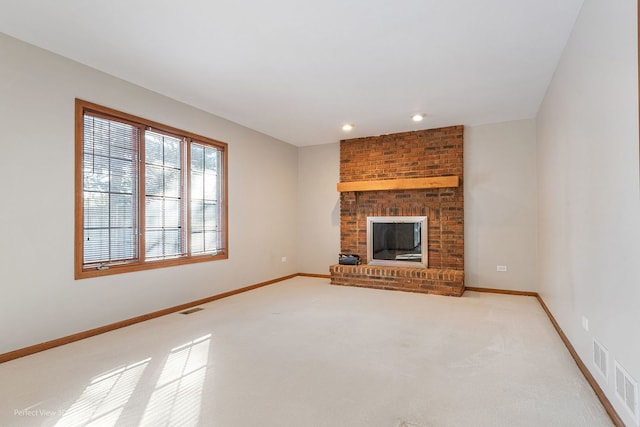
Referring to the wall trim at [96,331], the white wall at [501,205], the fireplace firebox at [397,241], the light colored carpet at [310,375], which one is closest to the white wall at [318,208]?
the fireplace firebox at [397,241]

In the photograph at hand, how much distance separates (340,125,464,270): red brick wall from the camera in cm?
572

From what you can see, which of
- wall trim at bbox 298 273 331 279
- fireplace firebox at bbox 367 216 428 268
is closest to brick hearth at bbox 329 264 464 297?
fireplace firebox at bbox 367 216 428 268

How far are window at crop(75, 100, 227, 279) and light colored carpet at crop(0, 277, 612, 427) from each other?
34.3 inches

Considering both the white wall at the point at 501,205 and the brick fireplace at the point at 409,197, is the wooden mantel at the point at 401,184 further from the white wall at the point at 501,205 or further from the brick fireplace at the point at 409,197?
the white wall at the point at 501,205

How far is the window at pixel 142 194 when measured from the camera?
355 centimetres

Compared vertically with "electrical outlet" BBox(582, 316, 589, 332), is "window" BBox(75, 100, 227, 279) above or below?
above

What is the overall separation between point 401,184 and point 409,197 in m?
0.35

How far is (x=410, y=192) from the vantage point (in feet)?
19.9

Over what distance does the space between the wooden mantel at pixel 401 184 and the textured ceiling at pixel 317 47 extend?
1.21 metres

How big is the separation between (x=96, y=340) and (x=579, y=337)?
4279 millimetres

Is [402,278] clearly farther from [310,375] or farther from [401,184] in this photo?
[310,375]

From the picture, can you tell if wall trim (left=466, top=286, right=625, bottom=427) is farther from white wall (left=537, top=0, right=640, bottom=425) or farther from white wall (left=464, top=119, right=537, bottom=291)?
white wall (left=464, top=119, right=537, bottom=291)

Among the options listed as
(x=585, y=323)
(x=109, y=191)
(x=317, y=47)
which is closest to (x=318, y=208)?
(x=109, y=191)

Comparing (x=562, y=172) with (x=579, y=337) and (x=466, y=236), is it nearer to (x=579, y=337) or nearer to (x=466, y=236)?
(x=579, y=337)
